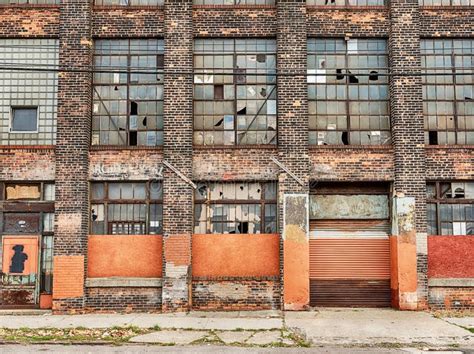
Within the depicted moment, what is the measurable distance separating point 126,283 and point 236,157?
4759 millimetres

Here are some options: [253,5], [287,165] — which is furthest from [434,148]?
[253,5]

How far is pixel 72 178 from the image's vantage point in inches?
614

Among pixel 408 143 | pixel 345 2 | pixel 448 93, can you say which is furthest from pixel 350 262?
pixel 345 2

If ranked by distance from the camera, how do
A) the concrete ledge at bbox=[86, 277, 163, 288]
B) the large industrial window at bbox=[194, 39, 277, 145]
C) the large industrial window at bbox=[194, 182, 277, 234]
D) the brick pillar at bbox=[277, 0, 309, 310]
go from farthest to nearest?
1. the large industrial window at bbox=[194, 39, 277, 145]
2. the large industrial window at bbox=[194, 182, 277, 234]
3. the concrete ledge at bbox=[86, 277, 163, 288]
4. the brick pillar at bbox=[277, 0, 309, 310]

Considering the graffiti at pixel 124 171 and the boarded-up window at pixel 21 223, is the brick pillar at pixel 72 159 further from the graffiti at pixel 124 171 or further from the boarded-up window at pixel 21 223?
the boarded-up window at pixel 21 223

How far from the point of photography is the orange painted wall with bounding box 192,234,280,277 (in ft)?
51.1

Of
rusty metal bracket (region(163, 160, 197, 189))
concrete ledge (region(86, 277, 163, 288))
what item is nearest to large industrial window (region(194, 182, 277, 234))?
rusty metal bracket (region(163, 160, 197, 189))

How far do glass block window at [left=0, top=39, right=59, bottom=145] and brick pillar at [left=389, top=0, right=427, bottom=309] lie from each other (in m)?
10.00

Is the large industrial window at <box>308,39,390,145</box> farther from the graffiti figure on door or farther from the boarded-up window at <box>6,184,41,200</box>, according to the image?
the graffiti figure on door

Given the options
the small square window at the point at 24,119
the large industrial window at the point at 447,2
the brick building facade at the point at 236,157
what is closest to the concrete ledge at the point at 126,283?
the brick building facade at the point at 236,157

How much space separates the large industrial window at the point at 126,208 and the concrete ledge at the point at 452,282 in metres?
7.93

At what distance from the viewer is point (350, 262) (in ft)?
52.1

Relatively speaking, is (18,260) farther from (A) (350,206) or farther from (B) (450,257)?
(B) (450,257)

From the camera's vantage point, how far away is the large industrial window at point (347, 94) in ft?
52.9
